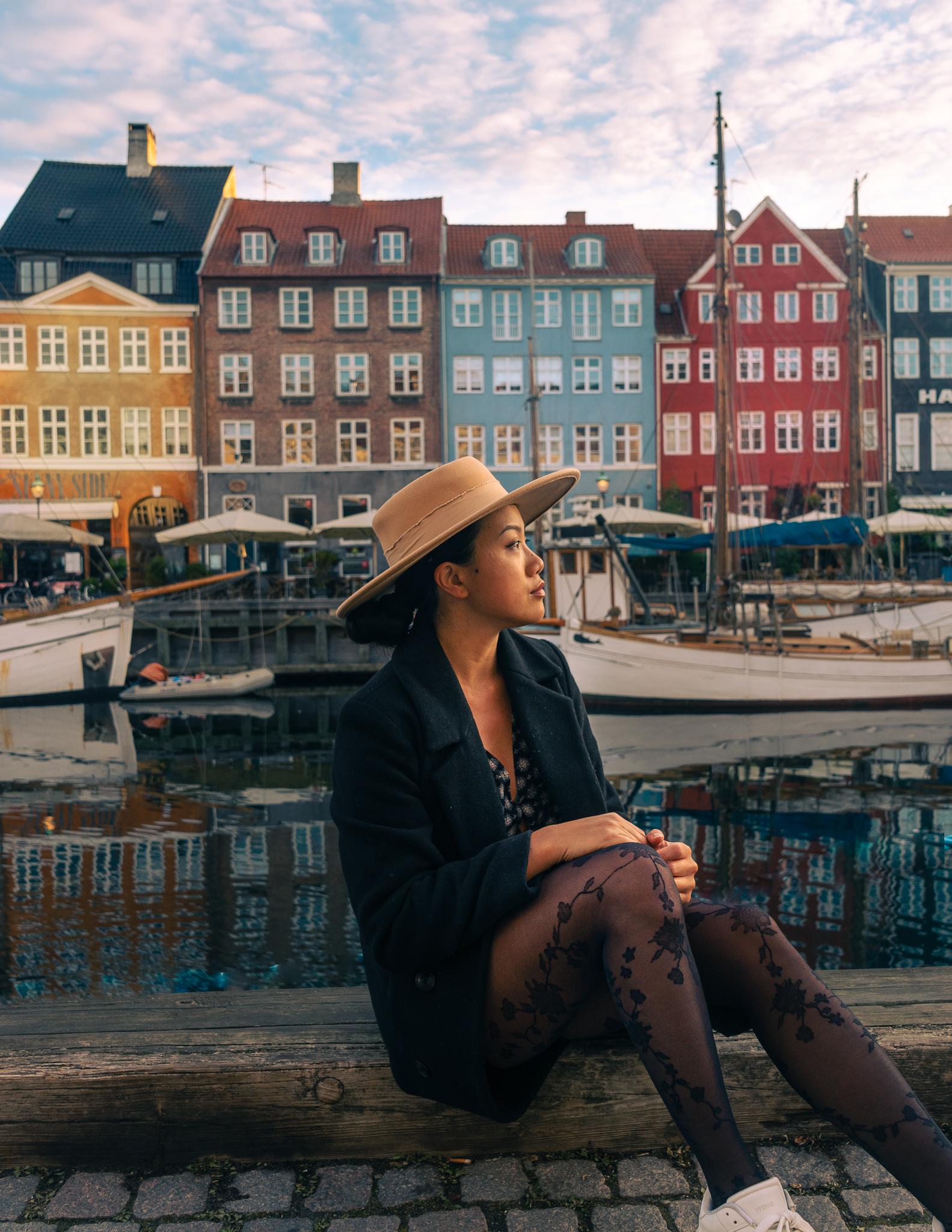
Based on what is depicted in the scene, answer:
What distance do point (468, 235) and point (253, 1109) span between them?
119ft

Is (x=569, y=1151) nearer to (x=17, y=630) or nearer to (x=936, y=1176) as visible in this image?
(x=936, y=1176)

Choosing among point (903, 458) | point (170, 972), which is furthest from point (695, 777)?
point (903, 458)

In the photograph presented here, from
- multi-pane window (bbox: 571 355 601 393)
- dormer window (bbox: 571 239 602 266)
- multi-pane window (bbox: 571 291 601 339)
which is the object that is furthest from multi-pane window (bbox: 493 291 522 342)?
dormer window (bbox: 571 239 602 266)

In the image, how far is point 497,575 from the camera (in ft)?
6.75

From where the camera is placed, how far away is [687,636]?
62.6 ft

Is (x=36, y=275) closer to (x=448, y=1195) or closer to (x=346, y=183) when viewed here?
(x=346, y=183)

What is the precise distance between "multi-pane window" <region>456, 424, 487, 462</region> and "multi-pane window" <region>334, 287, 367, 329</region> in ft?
14.3

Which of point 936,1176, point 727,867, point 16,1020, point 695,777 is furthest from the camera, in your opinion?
point 695,777

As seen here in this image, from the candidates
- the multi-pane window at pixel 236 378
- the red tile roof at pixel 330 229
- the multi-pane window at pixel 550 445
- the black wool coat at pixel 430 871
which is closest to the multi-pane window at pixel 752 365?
the multi-pane window at pixel 550 445

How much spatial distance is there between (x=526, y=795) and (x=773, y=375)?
3528 centimetres

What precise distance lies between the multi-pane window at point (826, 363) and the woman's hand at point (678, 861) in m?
35.4

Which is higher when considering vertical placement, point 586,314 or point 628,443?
point 586,314

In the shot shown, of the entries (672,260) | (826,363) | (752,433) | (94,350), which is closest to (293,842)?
(94,350)

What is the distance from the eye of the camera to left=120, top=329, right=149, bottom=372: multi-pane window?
32.7m
